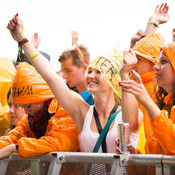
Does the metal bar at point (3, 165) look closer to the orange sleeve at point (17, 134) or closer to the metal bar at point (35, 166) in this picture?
the metal bar at point (35, 166)

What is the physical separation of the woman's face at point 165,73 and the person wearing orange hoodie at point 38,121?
2.23 feet

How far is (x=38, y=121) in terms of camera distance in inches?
113

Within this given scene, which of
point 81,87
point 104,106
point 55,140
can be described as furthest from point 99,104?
point 81,87

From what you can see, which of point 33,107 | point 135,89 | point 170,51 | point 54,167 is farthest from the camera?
point 33,107

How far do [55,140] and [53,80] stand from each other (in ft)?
1.29

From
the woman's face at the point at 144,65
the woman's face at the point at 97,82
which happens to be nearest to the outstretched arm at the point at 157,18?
the woman's face at the point at 144,65

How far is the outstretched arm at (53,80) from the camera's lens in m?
2.38

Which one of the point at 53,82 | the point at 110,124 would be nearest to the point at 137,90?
the point at 110,124

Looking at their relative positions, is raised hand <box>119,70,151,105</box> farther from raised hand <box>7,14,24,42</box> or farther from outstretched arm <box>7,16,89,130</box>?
raised hand <box>7,14,24,42</box>

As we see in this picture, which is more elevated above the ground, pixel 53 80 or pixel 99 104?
pixel 53 80

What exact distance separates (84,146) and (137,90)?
0.70 meters

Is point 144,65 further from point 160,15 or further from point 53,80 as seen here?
point 53,80

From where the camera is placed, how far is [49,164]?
2256mm

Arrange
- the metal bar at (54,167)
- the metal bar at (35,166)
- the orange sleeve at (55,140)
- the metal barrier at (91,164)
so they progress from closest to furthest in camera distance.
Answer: the metal barrier at (91,164)
the metal bar at (54,167)
the metal bar at (35,166)
the orange sleeve at (55,140)
